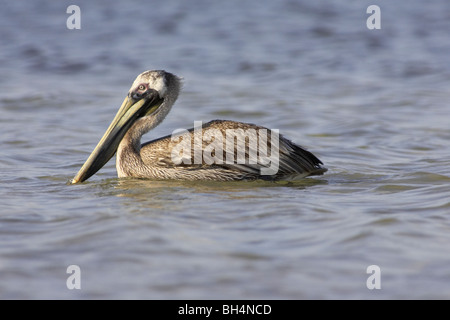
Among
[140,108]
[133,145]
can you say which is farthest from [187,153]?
[140,108]

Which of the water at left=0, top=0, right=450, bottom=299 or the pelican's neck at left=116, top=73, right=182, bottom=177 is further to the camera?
the pelican's neck at left=116, top=73, right=182, bottom=177

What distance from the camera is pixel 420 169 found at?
6648 millimetres

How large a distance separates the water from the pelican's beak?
23 centimetres

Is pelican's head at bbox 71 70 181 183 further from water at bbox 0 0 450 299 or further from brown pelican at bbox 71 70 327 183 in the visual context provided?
water at bbox 0 0 450 299

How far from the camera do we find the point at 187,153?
20.2 ft

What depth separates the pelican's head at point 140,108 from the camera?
6438 millimetres

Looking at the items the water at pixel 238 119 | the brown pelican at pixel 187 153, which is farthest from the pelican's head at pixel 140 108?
the water at pixel 238 119

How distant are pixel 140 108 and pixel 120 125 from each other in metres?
0.23

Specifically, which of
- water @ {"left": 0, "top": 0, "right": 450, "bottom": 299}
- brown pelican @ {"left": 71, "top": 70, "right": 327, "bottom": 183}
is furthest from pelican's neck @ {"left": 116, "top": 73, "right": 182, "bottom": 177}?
water @ {"left": 0, "top": 0, "right": 450, "bottom": 299}

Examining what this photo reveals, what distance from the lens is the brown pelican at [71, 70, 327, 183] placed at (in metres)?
6.20

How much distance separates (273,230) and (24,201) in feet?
6.46

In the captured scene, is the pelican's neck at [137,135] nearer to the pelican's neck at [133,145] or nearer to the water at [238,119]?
the pelican's neck at [133,145]

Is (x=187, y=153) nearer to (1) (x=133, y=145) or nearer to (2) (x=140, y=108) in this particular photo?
(1) (x=133, y=145)
